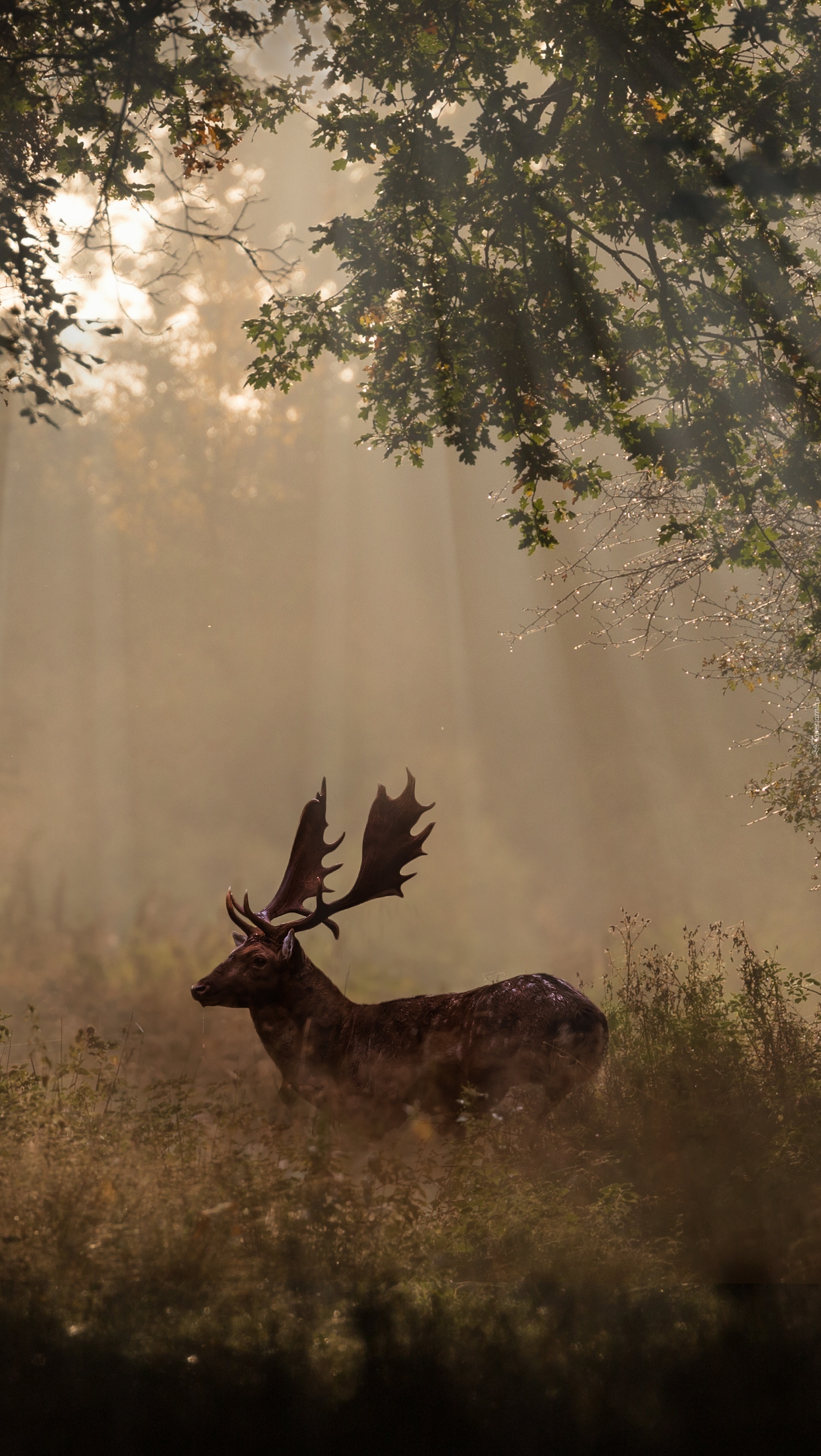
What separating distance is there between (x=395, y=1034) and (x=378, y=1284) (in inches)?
77.1

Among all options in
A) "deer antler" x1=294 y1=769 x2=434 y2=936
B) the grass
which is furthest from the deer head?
the grass

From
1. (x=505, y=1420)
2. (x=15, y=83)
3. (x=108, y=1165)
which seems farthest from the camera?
(x=15, y=83)

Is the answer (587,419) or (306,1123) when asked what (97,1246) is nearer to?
(306,1123)

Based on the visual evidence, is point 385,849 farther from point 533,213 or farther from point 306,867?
point 533,213

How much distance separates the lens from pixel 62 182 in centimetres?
616

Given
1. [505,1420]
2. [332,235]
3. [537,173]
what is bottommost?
[505,1420]

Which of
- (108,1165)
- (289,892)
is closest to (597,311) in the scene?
(289,892)

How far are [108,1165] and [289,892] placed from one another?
2.65 m

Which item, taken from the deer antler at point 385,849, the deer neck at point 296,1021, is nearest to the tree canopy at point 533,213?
the deer antler at point 385,849

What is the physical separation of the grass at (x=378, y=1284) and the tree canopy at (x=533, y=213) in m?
4.04

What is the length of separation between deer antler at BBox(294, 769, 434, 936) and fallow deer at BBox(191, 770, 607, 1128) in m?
0.44

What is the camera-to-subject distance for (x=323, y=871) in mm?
6309

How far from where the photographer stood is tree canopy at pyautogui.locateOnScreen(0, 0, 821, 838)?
19.0 ft

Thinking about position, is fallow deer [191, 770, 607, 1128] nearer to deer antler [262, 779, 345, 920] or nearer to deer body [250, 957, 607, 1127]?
deer body [250, 957, 607, 1127]
